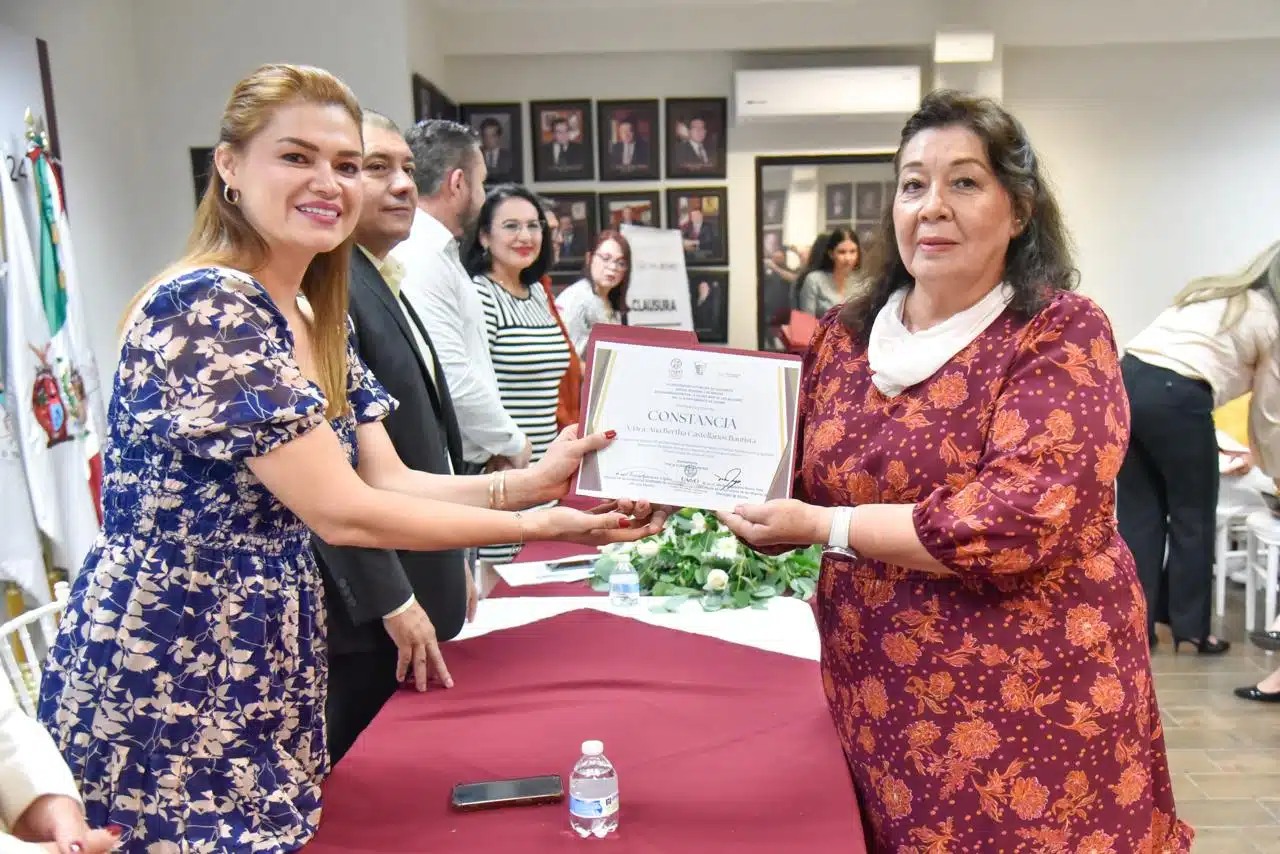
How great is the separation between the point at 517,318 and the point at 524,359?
0.46 ft

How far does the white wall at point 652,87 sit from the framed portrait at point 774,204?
2.9 inches

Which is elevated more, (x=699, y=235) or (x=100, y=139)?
(x=100, y=139)

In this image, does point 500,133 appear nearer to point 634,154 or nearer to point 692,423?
point 634,154

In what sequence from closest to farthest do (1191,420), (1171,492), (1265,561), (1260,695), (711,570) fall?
1. (711,570)
2. (1260,695)
3. (1191,420)
4. (1171,492)
5. (1265,561)

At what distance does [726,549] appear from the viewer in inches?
89.0

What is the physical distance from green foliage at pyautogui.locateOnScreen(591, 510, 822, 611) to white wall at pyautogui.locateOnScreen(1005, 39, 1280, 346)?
4982 millimetres

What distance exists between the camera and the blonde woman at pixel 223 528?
114 cm

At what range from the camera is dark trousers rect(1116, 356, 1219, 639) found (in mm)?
3598

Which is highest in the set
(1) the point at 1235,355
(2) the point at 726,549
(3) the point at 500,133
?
(3) the point at 500,133

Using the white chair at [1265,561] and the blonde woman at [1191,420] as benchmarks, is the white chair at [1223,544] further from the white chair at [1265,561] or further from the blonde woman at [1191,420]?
the blonde woman at [1191,420]

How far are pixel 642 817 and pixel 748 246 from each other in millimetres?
5666

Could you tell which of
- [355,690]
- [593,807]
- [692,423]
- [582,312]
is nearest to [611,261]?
[582,312]

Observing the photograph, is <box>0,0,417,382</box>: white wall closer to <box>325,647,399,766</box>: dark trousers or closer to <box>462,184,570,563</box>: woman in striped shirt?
<box>462,184,570,563</box>: woman in striped shirt

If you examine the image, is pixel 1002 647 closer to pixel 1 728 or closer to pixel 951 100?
pixel 951 100
